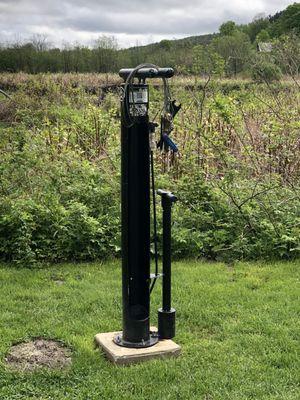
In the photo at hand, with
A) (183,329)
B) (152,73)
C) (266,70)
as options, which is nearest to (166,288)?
(183,329)

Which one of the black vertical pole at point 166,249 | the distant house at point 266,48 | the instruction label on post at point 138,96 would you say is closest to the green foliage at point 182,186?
the distant house at point 266,48

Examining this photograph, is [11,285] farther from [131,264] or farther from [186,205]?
[186,205]

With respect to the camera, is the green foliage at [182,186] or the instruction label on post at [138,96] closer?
the instruction label on post at [138,96]

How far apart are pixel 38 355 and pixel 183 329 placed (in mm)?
1065

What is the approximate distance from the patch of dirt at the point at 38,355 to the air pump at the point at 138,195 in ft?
1.21

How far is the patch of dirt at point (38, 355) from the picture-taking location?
3.48 meters

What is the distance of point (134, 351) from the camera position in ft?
11.8

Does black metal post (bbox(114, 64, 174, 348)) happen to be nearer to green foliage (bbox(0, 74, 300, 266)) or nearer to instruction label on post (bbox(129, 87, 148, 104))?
instruction label on post (bbox(129, 87, 148, 104))

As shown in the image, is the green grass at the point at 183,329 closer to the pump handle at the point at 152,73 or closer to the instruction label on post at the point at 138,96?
the instruction label on post at the point at 138,96

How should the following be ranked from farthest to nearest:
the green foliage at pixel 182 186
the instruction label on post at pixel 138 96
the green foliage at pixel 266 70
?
the green foliage at pixel 266 70 < the green foliage at pixel 182 186 < the instruction label on post at pixel 138 96

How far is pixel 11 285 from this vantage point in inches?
193

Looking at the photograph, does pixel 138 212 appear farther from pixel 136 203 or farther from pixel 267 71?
pixel 267 71

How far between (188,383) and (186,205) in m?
3.33

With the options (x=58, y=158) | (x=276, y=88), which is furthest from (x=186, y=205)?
(x=276, y=88)
